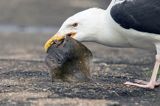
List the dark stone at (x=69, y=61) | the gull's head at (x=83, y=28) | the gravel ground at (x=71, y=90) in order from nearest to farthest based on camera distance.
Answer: the gravel ground at (x=71, y=90) < the dark stone at (x=69, y=61) < the gull's head at (x=83, y=28)

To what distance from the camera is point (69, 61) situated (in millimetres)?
8203

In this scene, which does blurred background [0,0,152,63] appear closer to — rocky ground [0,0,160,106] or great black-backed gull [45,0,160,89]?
rocky ground [0,0,160,106]

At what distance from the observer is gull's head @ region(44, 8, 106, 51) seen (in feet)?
27.0

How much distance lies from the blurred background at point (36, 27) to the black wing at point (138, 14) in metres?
3.37

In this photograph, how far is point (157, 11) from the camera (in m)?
7.82

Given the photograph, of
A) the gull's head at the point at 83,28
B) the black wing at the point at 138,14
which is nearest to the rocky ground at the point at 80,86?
the gull's head at the point at 83,28

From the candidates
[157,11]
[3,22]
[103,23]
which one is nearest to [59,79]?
[103,23]

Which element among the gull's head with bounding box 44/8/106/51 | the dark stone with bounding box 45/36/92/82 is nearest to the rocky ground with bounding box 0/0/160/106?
the dark stone with bounding box 45/36/92/82

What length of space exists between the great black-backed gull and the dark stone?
0.15m

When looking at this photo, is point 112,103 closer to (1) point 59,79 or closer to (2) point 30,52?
(1) point 59,79

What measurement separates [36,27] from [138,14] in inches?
406

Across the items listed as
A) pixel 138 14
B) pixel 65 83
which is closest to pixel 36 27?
pixel 65 83

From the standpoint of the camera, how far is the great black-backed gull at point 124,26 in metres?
7.85

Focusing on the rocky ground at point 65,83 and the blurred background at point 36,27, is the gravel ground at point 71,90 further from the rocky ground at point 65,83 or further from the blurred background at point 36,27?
the blurred background at point 36,27
